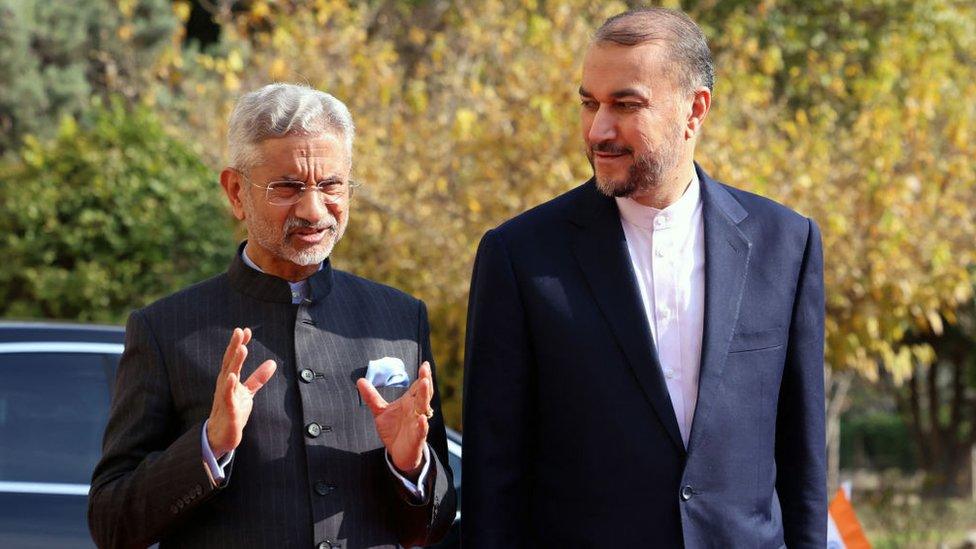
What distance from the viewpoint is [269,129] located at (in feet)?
9.14

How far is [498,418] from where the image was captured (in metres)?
2.85

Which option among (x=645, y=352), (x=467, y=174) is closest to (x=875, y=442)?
(x=467, y=174)

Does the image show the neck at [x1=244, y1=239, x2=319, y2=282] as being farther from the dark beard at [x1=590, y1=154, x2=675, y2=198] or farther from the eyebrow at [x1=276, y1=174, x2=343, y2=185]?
the dark beard at [x1=590, y1=154, x2=675, y2=198]

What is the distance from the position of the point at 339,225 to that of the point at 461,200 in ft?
14.6

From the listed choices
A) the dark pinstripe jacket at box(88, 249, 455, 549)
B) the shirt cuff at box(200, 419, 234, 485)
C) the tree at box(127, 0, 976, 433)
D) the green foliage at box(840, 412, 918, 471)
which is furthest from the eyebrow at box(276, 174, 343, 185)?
the green foliage at box(840, 412, 918, 471)

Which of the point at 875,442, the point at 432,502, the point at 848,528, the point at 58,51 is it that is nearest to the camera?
the point at 432,502

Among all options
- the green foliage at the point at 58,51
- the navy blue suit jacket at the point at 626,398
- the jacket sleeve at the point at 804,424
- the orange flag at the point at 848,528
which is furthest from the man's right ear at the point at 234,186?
the green foliage at the point at 58,51

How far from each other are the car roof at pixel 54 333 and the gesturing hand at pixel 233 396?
1.75 m

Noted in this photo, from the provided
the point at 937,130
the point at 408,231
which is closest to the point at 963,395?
the point at 937,130

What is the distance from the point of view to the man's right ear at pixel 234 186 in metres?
2.88

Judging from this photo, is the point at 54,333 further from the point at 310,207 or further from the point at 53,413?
the point at 310,207

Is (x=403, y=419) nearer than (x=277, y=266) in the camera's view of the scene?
Yes

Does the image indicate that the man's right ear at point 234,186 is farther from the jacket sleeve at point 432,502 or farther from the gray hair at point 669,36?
the gray hair at point 669,36

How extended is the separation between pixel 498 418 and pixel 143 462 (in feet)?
2.34
